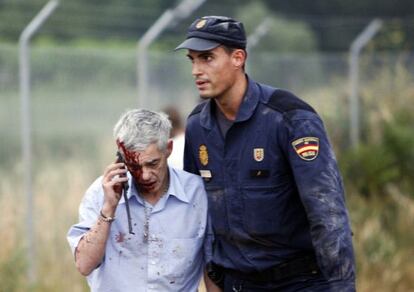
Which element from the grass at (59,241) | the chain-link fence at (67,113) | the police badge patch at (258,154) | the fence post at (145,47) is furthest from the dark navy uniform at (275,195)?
the fence post at (145,47)

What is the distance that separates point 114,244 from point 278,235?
730mm

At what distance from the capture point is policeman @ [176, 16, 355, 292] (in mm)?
5004

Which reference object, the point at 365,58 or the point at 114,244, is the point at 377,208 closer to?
the point at 365,58

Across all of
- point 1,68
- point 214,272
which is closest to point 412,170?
point 1,68

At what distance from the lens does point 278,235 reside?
201 inches

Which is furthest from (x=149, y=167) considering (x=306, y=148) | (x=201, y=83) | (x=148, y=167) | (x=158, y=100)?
(x=158, y=100)

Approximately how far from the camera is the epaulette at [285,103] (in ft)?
16.9

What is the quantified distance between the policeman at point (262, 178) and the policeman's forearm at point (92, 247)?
1.99 ft

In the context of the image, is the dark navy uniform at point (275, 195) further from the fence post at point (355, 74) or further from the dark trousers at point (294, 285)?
the fence post at point (355, 74)

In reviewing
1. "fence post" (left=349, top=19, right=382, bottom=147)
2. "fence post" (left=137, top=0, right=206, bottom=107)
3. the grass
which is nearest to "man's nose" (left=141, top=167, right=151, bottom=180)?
the grass

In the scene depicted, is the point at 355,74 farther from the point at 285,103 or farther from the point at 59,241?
the point at 285,103

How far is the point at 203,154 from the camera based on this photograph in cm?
531

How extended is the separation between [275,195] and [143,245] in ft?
2.05

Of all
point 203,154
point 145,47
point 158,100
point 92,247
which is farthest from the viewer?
point 158,100
